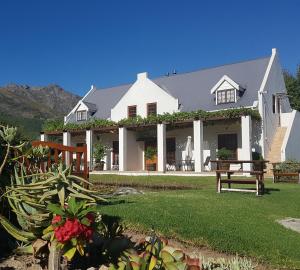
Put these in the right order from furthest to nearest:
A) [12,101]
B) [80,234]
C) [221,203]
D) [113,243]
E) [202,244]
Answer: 1. [12,101]
2. [221,203]
3. [202,244]
4. [113,243]
5. [80,234]

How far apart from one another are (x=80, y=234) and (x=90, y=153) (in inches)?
1049

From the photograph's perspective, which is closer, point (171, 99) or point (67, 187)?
point (67, 187)

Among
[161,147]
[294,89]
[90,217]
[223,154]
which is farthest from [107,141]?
[90,217]

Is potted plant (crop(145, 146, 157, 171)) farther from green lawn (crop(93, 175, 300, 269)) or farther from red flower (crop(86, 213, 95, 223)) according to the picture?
red flower (crop(86, 213, 95, 223))

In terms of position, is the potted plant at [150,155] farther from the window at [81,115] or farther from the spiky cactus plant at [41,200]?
the spiky cactus plant at [41,200]

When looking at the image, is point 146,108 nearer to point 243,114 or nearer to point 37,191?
point 243,114

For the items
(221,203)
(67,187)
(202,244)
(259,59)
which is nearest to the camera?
(67,187)

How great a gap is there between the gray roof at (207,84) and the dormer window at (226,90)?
35 cm

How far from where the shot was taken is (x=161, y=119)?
2495 centimetres

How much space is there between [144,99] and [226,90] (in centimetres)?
629

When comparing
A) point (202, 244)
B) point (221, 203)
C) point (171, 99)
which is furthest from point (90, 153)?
point (202, 244)

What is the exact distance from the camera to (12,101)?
63125mm

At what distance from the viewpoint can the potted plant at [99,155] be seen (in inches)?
1133

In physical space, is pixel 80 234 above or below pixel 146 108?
below
